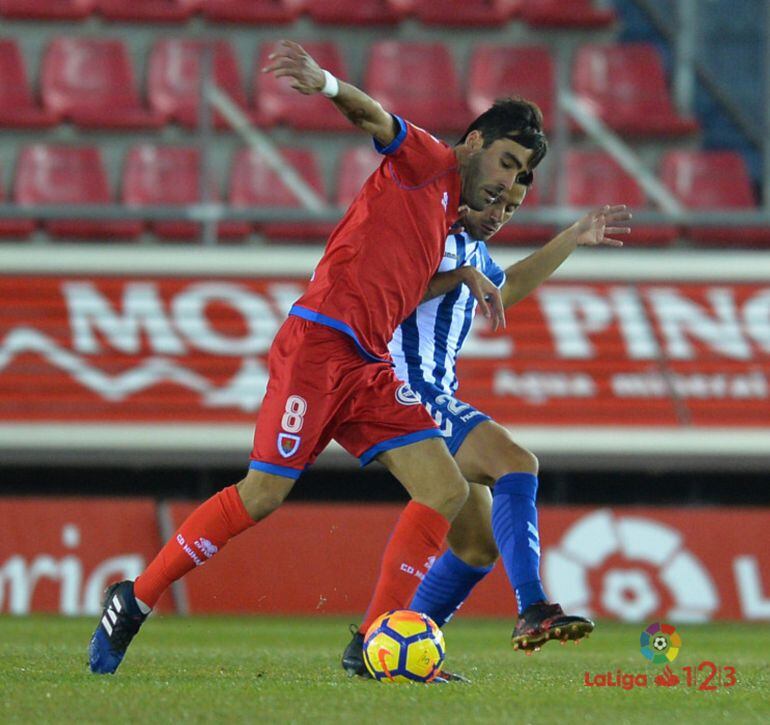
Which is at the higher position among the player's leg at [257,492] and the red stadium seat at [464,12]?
the red stadium seat at [464,12]

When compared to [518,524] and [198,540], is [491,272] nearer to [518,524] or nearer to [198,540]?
[518,524]

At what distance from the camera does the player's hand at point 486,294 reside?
17.5 feet

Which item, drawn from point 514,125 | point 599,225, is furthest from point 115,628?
point 599,225

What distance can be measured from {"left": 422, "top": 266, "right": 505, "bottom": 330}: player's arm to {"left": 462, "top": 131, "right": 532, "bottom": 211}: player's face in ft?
0.88

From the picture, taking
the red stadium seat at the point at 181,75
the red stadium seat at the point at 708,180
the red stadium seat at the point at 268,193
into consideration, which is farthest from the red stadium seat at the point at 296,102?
the red stadium seat at the point at 708,180

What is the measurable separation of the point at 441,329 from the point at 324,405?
3.14ft

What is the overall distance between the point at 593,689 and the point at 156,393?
6.46 meters

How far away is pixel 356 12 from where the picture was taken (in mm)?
13453

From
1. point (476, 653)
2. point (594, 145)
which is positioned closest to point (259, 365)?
point (594, 145)

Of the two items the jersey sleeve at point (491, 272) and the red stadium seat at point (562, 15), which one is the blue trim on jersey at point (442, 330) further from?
the red stadium seat at point (562, 15)

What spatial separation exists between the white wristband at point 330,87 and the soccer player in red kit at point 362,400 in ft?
0.36

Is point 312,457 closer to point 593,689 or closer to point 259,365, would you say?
point 593,689

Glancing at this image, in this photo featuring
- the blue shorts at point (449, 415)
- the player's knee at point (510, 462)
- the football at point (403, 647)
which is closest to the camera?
the football at point (403, 647)

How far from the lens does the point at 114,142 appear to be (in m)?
12.4
